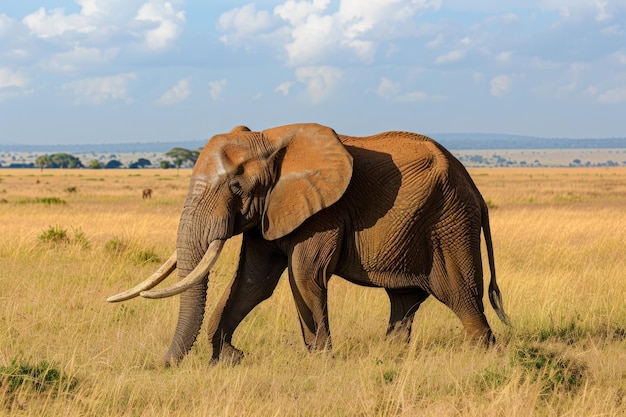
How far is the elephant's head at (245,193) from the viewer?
22.0ft

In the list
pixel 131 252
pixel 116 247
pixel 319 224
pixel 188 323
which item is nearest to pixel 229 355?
pixel 188 323

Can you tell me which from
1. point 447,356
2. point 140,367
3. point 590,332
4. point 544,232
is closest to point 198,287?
point 140,367

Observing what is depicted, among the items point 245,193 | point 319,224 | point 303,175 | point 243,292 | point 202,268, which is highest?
point 303,175

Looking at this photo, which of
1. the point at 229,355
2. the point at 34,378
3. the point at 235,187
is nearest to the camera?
the point at 34,378

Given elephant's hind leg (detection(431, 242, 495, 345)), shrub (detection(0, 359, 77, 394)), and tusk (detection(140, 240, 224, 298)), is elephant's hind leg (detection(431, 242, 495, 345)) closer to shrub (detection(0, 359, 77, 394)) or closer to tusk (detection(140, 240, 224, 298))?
tusk (detection(140, 240, 224, 298))

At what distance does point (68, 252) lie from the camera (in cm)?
1281

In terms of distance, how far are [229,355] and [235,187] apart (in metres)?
1.38

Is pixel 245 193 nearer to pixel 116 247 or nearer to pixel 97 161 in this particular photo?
pixel 116 247

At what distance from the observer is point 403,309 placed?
25.7 ft

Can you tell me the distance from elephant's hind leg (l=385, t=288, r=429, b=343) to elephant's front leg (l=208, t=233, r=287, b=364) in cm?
115

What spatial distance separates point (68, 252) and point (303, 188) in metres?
6.91

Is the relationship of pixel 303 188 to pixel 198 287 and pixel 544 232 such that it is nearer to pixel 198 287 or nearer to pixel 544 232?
pixel 198 287

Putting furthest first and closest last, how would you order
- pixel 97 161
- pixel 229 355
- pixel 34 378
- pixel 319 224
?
1. pixel 97 161
2. pixel 229 355
3. pixel 319 224
4. pixel 34 378

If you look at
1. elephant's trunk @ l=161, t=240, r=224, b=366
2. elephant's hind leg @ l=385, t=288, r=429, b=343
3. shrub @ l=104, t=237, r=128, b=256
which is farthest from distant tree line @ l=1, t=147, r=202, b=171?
elephant's trunk @ l=161, t=240, r=224, b=366
